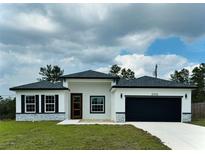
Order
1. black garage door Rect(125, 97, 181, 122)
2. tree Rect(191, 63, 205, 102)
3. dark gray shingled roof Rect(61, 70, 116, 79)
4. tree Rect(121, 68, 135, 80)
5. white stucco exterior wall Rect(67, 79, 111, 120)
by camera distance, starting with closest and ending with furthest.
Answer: black garage door Rect(125, 97, 181, 122) < dark gray shingled roof Rect(61, 70, 116, 79) < white stucco exterior wall Rect(67, 79, 111, 120) < tree Rect(191, 63, 205, 102) < tree Rect(121, 68, 135, 80)

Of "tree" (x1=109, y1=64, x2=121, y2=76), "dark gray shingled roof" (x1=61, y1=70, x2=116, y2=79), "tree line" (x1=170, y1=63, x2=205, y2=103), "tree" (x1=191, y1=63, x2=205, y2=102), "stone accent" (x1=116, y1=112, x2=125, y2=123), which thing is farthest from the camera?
"tree" (x1=109, y1=64, x2=121, y2=76)

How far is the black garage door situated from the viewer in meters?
22.4

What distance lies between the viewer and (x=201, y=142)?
36.1 feet

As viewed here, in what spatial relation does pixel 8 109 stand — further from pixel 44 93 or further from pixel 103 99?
pixel 103 99

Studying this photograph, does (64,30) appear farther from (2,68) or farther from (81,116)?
(81,116)

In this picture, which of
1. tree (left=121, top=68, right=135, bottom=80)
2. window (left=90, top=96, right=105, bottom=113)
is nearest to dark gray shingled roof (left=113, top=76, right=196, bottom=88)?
window (left=90, top=96, right=105, bottom=113)

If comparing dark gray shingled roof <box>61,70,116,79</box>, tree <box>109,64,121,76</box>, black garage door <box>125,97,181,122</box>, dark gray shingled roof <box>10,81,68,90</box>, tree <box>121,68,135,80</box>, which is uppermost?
tree <box>109,64,121,76</box>

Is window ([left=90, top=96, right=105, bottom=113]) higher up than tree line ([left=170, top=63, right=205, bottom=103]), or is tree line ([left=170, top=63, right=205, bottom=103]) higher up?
tree line ([left=170, top=63, right=205, bottom=103])

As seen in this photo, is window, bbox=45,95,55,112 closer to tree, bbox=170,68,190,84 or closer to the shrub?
the shrub

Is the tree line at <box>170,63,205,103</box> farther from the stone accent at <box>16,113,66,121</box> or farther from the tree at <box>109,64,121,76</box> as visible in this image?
the stone accent at <box>16,113,66,121</box>

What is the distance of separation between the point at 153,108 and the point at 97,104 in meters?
4.99

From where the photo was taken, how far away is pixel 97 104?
1021 inches

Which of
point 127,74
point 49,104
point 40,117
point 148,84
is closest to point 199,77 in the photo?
point 127,74

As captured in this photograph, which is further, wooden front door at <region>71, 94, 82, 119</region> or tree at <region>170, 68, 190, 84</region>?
tree at <region>170, 68, 190, 84</region>
